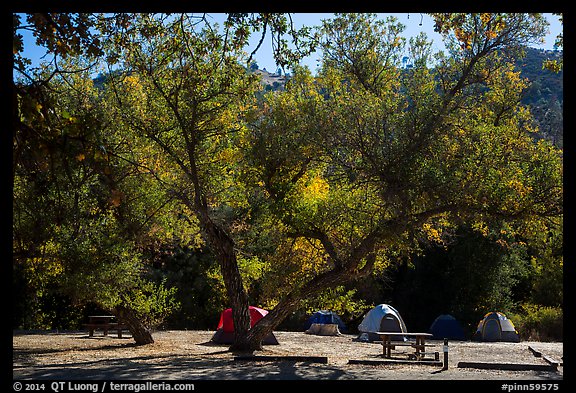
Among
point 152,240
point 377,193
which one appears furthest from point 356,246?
point 152,240

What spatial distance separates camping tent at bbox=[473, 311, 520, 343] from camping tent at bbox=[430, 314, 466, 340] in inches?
39.5

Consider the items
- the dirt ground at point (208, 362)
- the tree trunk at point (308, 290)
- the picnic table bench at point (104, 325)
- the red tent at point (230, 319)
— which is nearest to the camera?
the dirt ground at point (208, 362)

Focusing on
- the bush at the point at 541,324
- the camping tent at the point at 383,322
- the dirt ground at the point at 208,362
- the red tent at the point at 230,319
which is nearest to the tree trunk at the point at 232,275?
the dirt ground at the point at 208,362

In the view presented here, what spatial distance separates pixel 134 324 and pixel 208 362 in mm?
5108

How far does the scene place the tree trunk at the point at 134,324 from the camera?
57.4 ft

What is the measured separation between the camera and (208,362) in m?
13.6

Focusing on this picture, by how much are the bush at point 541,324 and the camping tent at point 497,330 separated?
9.30 ft

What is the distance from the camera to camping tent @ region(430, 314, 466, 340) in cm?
2578

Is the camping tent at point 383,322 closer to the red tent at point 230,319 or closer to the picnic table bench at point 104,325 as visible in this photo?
the red tent at point 230,319

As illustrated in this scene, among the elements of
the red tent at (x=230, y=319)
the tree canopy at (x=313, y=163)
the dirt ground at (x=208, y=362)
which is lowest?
the dirt ground at (x=208, y=362)

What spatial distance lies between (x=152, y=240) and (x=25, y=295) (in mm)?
10153

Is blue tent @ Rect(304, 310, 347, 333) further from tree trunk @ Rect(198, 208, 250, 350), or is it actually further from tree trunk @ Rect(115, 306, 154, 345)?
tree trunk @ Rect(198, 208, 250, 350)

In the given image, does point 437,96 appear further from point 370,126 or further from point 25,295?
point 25,295

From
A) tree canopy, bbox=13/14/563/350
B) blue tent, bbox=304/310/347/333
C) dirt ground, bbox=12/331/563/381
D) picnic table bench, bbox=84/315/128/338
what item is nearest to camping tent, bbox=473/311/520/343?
dirt ground, bbox=12/331/563/381
